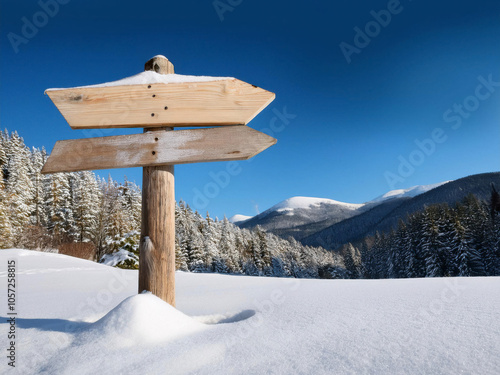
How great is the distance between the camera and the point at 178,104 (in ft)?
7.37

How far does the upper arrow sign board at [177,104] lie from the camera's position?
223 cm

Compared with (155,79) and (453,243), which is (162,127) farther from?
(453,243)

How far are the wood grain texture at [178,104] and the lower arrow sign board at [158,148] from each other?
0.35 ft

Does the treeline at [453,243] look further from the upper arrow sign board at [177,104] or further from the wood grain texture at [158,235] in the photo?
the wood grain texture at [158,235]

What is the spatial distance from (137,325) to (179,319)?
30 centimetres

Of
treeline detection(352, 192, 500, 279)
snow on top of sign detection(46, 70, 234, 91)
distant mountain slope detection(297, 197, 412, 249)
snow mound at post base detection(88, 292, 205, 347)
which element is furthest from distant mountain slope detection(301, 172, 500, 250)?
snow mound at post base detection(88, 292, 205, 347)

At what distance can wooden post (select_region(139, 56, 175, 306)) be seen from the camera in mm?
2084

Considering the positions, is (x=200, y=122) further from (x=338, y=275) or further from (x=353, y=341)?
(x=338, y=275)

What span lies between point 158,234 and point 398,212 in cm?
14848

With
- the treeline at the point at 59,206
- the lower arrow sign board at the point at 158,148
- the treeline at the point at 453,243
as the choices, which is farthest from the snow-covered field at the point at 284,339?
the treeline at the point at 453,243

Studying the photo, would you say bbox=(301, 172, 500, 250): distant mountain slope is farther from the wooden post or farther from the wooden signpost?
the wooden post

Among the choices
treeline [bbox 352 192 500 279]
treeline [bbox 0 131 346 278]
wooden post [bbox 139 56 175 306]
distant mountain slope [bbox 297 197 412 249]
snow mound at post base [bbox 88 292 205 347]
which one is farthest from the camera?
distant mountain slope [bbox 297 197 412 249]

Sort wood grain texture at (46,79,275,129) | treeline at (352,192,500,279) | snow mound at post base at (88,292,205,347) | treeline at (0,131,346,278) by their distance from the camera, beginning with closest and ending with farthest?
snow mound at post base at (88,292,205,347) → wood grain texture at (46,79,275,129) → treeline at (0,131,346,278) → treeline at (352,192,500,279)

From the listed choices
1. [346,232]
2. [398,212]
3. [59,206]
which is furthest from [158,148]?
[346,232]
